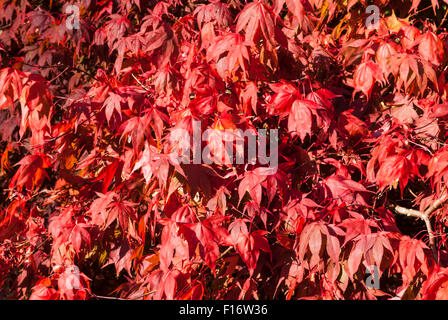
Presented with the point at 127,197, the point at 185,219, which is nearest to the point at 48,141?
the point at 127,197

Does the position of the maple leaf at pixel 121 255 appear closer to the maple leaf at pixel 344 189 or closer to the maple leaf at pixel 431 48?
the maple leaf at pixel 344 189

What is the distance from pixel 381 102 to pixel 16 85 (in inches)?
63.1

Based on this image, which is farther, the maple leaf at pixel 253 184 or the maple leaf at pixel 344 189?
the maple leaf at pixel 344 189

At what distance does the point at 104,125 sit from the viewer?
83.5 inches

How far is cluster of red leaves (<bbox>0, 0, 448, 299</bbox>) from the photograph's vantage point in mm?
1651

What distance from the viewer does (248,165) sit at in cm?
174

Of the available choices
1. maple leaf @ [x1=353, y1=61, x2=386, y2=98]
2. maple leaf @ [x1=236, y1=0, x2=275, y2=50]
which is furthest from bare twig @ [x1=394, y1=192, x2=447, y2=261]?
maple leaf @ [x1=236, y1=0, x2=275, y2=50]

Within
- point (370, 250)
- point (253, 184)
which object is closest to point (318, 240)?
point (370, 250)

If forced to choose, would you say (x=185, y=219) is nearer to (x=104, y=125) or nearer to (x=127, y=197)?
(x=127, y=197)

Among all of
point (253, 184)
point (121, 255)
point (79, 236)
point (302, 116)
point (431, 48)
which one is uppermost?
point (431, 48)

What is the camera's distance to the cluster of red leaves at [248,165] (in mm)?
1651

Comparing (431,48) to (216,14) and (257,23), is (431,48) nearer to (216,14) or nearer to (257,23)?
(257,23)

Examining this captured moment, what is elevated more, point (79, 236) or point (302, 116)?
point (302, 116)

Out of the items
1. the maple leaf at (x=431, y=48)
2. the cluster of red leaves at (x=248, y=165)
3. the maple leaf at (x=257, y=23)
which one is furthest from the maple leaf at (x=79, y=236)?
the maple leaf at (x=431, y=48)
